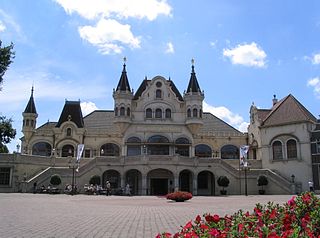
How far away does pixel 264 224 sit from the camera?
230 inches

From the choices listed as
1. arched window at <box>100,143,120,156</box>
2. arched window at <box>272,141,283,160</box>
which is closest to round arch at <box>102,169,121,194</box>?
arched window at <box>100,143,120,156</box>

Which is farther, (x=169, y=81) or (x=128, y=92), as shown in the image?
(x=169, y=81)

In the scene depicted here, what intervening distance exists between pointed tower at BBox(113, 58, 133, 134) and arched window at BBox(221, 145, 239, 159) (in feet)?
56.0

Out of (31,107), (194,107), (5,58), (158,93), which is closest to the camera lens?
(5,58)

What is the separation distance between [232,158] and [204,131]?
694 cm

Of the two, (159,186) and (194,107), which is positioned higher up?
(194,107)

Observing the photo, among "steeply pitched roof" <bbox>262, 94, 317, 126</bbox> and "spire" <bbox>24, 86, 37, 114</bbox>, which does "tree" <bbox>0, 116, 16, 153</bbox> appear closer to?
"spire" <bbox>24, 86, 37, 114</bbox>

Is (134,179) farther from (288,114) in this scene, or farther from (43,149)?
(288,114)

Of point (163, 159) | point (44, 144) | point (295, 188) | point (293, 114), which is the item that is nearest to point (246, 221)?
point (163, 159)

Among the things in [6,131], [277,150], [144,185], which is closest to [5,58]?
[6,131]

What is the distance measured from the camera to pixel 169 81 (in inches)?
2569

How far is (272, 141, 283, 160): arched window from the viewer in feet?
181

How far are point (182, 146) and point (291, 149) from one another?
1692 centimetres

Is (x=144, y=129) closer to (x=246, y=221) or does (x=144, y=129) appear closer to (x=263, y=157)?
(x=263, y=157)
